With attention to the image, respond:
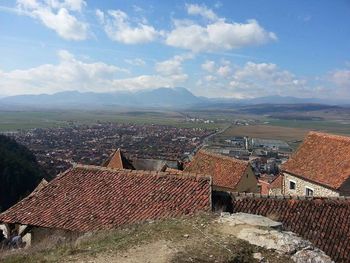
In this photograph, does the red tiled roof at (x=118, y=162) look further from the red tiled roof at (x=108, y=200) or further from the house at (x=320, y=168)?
the red tiled roof at (x=108, y=200)

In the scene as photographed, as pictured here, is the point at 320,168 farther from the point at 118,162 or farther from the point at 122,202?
the point at 122,202

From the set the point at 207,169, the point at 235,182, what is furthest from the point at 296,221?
the point at 207,169

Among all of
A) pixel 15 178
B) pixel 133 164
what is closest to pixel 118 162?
pixel 133 164

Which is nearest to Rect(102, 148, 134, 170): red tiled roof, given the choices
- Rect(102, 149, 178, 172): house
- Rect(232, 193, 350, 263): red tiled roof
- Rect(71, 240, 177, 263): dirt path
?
Rect(102, 149, 178, 172): house

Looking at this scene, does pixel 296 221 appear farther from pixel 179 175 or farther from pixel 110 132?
pixel 110 132

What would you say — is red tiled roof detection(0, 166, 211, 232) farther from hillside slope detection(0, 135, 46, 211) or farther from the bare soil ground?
hillside slope detection(0, 135, 46, 211)
